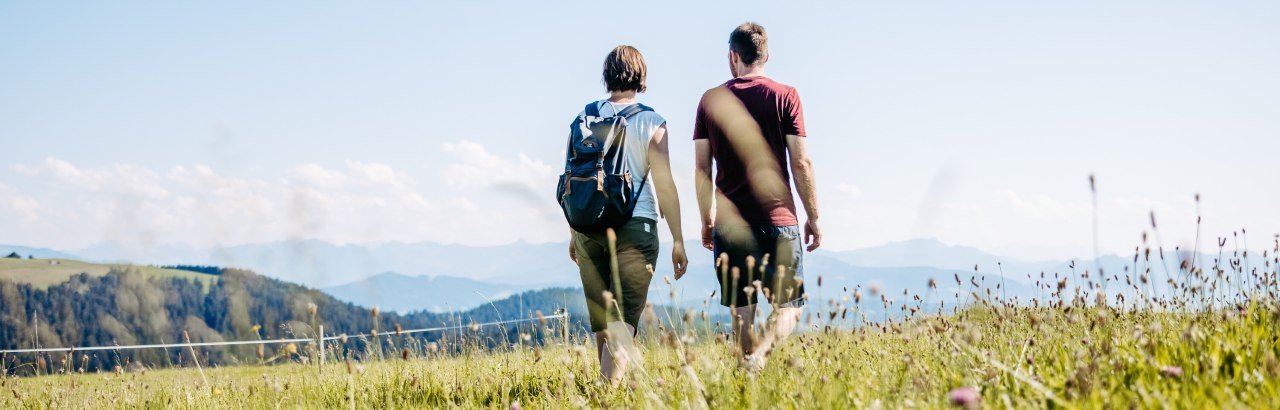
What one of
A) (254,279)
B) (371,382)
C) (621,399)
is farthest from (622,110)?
(254,279)

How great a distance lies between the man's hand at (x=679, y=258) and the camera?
4453mm

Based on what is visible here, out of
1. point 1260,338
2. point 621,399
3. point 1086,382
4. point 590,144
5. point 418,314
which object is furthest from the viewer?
point 418,314

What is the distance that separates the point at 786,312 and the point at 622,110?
1369 mm

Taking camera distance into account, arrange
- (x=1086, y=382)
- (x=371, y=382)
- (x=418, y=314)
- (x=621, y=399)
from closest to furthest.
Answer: (x=1086, y=382) < (x=621, y=399) < (x=371, y=382) < (x=418, y=314)

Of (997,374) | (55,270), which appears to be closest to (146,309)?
(55,270)

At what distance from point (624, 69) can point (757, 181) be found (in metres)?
0.94

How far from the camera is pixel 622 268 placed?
4312 mm

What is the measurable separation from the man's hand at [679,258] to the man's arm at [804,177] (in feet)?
2.28

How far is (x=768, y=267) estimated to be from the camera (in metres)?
4.43

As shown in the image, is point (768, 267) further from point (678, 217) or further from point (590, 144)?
point (590, 144)

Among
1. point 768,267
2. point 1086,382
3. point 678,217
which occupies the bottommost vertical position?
point 1086,382

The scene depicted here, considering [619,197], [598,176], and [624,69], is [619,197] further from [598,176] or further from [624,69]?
[624,69]

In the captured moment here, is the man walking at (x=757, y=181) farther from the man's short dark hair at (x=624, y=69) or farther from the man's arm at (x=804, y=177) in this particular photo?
the man's short dark hair at (x=624, y=69)

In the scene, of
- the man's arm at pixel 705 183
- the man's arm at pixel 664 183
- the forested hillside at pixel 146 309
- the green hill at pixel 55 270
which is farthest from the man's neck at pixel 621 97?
the green hill at pixel 55 270
